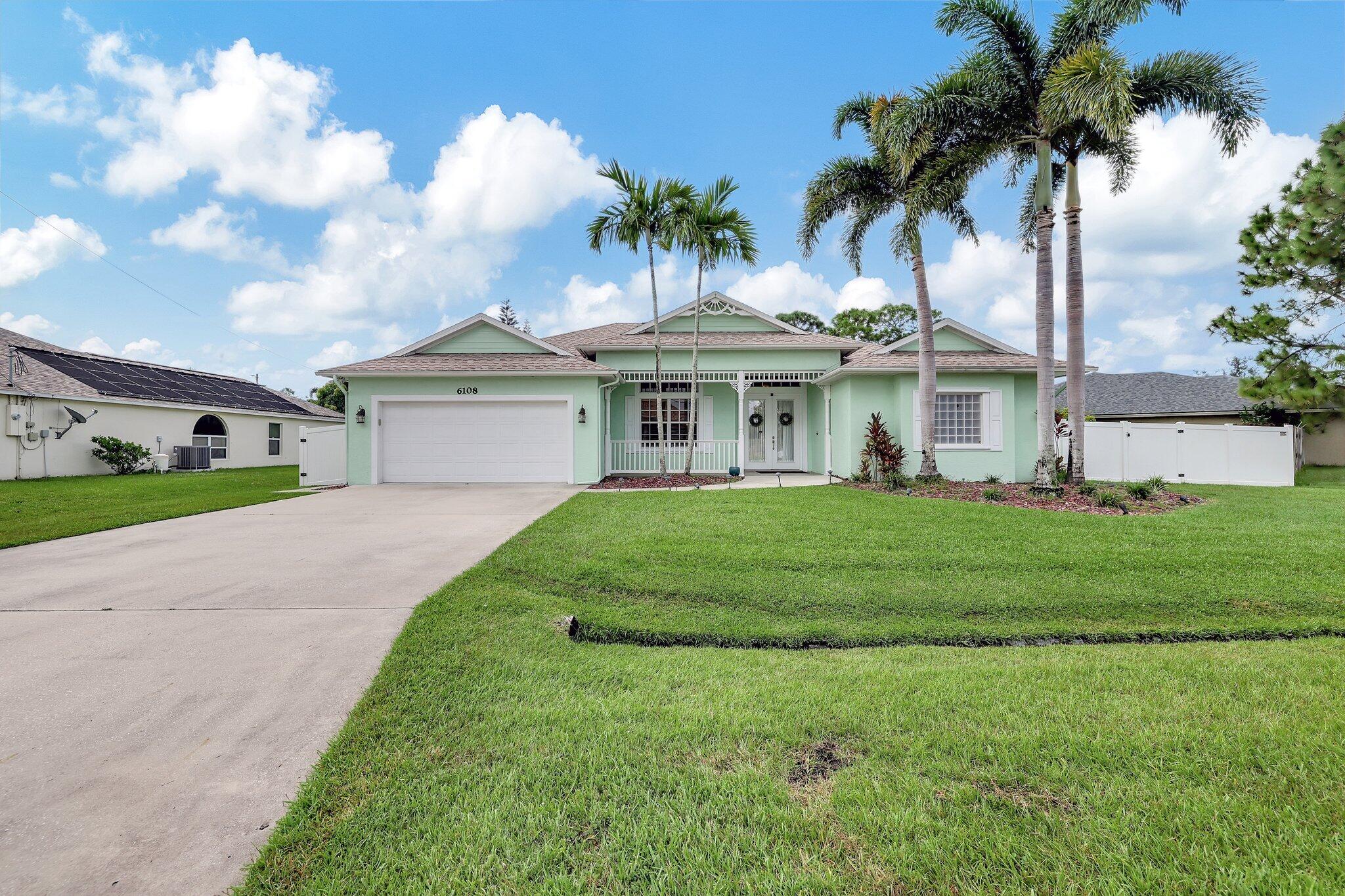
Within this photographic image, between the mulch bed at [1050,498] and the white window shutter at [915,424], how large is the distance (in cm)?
136

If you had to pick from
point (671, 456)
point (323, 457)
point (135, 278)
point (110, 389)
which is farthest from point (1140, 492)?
point (135, 278)

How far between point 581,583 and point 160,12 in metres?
16.2

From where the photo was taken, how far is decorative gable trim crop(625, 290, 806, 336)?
50.7 ft

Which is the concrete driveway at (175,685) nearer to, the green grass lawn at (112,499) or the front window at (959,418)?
the green grass lawn at (112,499)

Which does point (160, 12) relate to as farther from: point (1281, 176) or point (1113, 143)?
point (1281, 176)

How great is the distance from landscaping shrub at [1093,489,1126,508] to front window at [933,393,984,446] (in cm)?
377

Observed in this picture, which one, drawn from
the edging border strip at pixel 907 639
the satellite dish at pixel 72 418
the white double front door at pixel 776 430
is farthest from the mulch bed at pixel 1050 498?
the satellite dish at pixel 72 418

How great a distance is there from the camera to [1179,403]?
21.9 m

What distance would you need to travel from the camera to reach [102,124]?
14.6 metres

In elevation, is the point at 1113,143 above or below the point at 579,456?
above

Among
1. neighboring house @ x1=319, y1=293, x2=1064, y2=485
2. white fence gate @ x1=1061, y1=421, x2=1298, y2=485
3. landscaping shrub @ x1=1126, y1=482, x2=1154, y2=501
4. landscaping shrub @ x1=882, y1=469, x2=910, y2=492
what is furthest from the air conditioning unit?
white fence gate @ x1=1061, y1=421, x2=1298, y2=485

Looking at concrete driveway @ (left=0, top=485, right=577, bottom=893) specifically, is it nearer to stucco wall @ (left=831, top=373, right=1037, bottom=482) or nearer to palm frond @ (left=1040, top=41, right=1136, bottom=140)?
stucco wall @ (left=831, top=373, right=1037, bottom=482)

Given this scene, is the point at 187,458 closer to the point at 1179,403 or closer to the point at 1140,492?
the point at 1140,492

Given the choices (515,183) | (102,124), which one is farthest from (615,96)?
(102,124)
